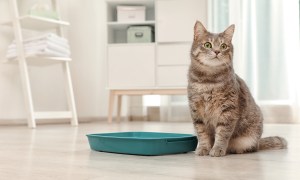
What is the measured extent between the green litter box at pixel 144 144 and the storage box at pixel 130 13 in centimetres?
216

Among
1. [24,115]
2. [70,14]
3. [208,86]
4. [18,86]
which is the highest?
[70,14]

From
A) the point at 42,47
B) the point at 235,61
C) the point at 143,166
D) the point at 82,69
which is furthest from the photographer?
the point at 82,69

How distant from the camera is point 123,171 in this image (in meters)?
0.89

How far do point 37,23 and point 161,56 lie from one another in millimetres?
970

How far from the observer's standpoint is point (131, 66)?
3.27 meters

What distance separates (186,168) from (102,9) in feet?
9.74

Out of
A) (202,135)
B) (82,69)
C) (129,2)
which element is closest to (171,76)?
(129,2)

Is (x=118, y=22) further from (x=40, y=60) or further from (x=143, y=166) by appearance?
(x=143, y=166)

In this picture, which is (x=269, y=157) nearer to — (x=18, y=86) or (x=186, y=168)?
(x=186, y=168)

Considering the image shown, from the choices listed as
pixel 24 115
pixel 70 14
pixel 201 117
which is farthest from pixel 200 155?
pixel 70 14

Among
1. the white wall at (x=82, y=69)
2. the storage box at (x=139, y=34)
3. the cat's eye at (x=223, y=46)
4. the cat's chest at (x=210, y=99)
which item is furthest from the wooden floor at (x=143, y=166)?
the white wall at (x=82, y=69)

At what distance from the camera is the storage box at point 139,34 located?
10.8 ft

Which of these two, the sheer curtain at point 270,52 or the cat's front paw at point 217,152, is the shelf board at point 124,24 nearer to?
the sheer curtain at point 270,52

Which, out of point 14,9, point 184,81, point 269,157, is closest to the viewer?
point 269,157
